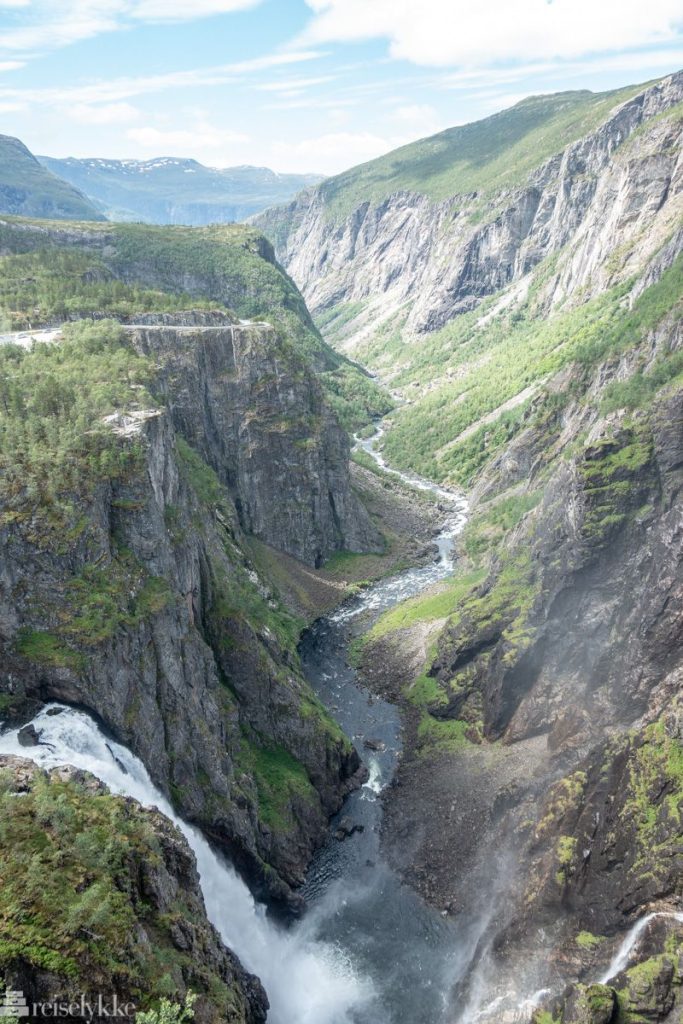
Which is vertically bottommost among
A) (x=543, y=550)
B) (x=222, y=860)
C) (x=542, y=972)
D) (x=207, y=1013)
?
(x=542, y=972)

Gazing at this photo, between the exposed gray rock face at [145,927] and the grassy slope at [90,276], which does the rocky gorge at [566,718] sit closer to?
the exposed gray rock face at [145,927]

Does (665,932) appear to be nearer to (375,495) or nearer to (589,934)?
(589,934)

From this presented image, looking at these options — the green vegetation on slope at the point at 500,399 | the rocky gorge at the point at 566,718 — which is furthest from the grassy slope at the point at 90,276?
the rocky gorge at the point at 566,718

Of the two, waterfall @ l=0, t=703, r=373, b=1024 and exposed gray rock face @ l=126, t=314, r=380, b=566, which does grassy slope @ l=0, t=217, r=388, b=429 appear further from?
waterfall @ l=0, t=703, r=373, b=1024

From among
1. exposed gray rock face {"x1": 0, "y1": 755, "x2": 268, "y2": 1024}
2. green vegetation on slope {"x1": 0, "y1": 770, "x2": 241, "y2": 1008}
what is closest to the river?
exposed gray rock face {"x1": 0, "y1": 755, "x2": 268, "y2": 1024}

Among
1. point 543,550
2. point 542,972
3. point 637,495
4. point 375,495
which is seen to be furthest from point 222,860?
point 375,495

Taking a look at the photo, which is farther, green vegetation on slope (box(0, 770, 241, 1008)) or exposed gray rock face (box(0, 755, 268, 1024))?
green vegetation on slope (box(0, 770, 241, 1008))

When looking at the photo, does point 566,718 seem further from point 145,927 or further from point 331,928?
point 145,927

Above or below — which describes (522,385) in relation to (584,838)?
above
